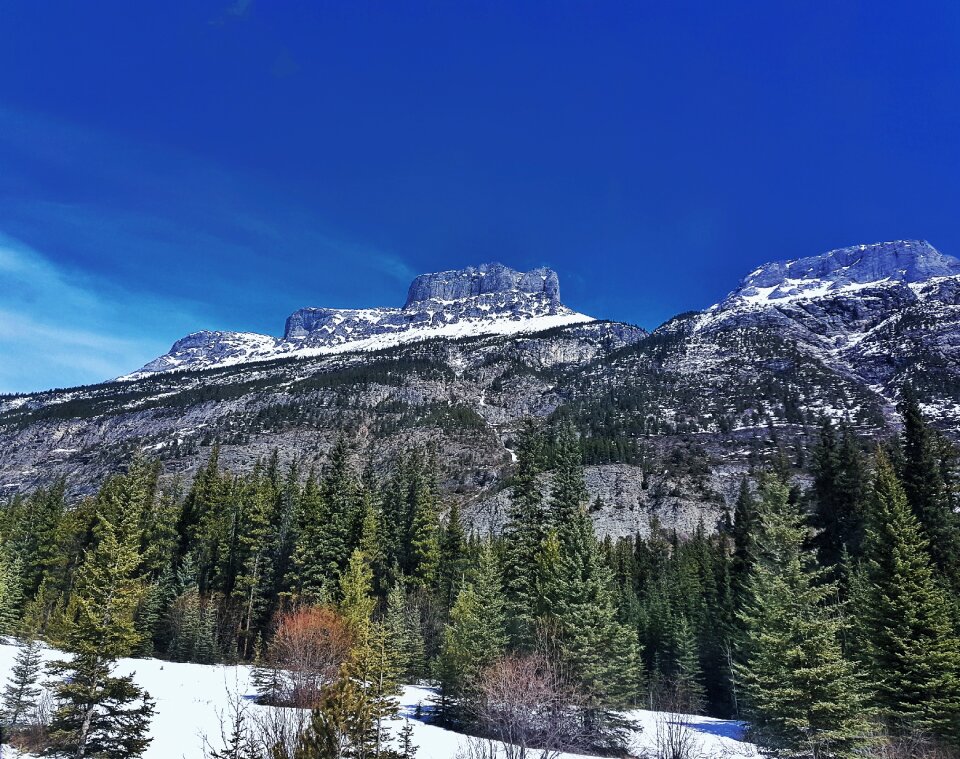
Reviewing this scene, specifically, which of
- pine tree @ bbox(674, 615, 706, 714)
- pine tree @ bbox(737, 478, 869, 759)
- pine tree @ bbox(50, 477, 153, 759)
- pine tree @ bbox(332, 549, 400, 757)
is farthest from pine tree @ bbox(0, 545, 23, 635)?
pine tree @ bbox(674, 615, 706, 714)

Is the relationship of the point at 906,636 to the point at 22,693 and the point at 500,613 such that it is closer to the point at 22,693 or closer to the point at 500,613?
the point at 500,613

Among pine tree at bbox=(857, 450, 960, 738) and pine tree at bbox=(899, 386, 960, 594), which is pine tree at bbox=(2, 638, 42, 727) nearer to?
pine tree at bbox=(857, 450, 960, 738)

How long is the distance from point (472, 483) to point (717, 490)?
6211 cm

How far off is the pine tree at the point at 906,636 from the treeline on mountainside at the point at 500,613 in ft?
0.40

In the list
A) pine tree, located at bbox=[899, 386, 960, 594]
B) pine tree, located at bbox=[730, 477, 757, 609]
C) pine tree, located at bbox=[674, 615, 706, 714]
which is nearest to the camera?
pine tree, located at bbox=[899, 386, 960, 594]

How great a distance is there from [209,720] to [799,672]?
27311 mm

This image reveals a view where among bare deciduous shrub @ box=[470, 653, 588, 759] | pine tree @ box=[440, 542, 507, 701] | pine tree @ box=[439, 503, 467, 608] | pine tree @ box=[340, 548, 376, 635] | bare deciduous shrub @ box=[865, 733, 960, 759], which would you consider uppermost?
pine tree @ box=[439, 503, 467, 608]

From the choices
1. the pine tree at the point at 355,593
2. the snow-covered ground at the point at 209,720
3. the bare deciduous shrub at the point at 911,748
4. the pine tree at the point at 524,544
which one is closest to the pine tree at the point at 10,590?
the snow-covered ground at the point at 209,720

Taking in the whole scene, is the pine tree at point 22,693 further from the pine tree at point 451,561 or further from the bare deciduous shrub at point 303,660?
the pine tree at point 451,561

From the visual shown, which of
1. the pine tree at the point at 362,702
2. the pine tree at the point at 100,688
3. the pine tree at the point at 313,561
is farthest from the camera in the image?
the pine tree at the point at 313,561

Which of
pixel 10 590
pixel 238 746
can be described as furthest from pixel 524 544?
pixel 10 590

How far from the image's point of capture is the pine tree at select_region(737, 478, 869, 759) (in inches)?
879

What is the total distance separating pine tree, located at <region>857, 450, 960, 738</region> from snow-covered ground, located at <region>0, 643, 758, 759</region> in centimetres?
747

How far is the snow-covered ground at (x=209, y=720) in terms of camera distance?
24.6 m
